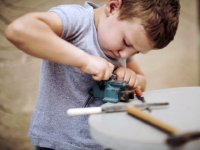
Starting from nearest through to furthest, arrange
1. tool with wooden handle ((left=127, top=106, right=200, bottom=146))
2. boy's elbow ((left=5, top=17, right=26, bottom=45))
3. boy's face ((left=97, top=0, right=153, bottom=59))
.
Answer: tool with wooden handle ((left=127, top=106, right=200, bottom=146)) → boy's elbow ((left=5, top=17, right=26, bottom=45)) → boy's face ((left=97, top=0, right=153, bottom=59))

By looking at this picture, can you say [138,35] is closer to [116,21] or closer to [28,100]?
[116,21]

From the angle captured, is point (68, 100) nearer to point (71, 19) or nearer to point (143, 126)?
point (71, 19)

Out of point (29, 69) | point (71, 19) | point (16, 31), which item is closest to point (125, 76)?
point (71, 19)

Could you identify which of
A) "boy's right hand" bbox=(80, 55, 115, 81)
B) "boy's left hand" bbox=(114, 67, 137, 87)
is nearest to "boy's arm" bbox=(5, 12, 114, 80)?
"boy's right hand" bbox=(80, 55, 115, 81)

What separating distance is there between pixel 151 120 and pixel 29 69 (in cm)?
168

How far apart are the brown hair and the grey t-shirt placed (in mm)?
119

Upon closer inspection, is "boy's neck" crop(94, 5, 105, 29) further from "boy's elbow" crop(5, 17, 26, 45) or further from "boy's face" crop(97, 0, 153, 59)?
"boy's elbow" crop(5, 17, 26, 45)

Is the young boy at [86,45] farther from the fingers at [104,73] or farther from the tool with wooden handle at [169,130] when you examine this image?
the tool with wooden handle at [169,130]

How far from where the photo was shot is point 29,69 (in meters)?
2.19

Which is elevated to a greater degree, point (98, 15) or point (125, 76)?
point (98, 15)

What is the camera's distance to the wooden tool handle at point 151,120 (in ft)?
1.88

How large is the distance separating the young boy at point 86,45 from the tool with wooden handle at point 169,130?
162mm

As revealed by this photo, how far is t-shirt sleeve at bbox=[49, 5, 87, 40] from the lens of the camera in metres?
0.86

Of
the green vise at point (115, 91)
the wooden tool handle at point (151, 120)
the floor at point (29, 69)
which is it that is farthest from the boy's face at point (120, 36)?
the floor at point (29, 69)
